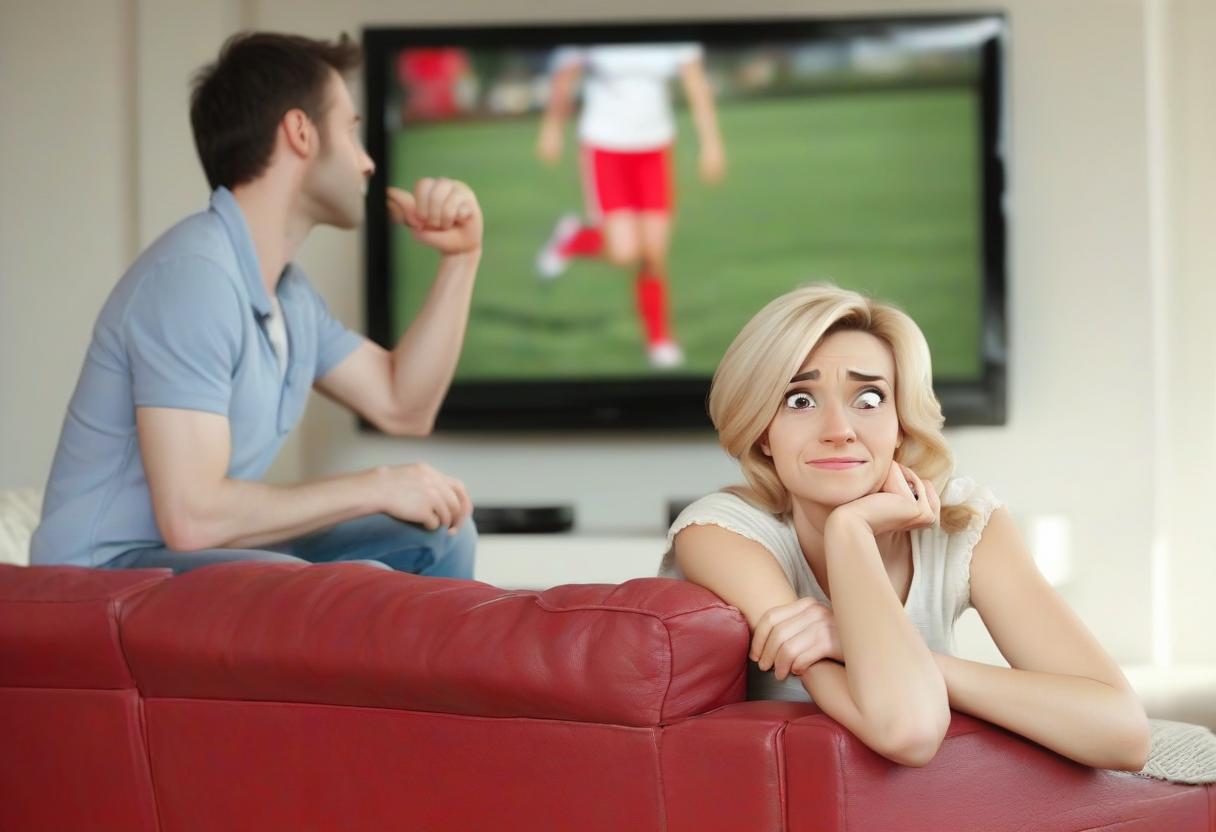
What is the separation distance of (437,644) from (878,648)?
0.38 m

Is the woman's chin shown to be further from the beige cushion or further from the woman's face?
the beige cushion

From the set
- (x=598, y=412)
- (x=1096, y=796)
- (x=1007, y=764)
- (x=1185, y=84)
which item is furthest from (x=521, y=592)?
(x=1185, y=84)

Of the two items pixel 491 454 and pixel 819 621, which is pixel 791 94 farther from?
pixel 819 621

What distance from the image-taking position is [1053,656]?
139 cm

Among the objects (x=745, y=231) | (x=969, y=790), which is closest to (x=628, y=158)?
(x=745, y=231)

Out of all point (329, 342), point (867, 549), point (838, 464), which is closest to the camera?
point (867, 549)

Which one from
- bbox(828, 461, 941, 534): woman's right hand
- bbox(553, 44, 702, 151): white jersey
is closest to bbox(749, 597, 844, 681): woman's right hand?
bbox(828, 461, 941, 534): woman's right hand

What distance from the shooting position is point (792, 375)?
1517 millimetres

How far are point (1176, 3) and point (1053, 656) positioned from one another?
334cm

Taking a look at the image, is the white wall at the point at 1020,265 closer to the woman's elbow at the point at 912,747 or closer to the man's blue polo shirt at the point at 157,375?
the man's blue polo shirt at the point at 157,375

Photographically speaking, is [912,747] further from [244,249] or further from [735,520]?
[244,249]

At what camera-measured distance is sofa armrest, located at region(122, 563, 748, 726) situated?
45.9 inches

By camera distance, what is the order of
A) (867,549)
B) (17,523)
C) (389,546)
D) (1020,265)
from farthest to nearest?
(1020,265) → (17,523) → (389,546) → (867,549)

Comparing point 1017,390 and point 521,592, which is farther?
point 1017,390
